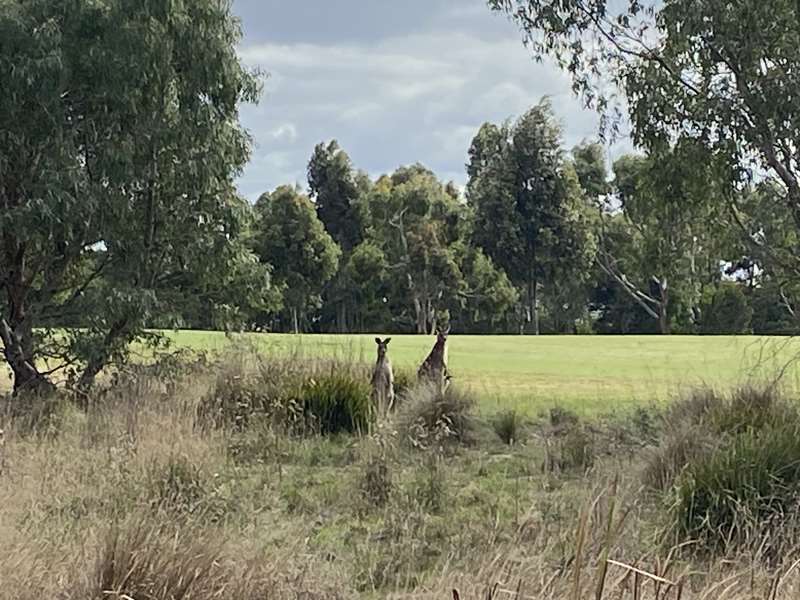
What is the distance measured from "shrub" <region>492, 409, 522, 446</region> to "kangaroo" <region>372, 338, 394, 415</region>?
4.03 ft

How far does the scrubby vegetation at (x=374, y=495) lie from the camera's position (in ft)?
13.6

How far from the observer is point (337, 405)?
34.2 feet

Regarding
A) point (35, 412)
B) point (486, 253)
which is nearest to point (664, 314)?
point (486, 253)

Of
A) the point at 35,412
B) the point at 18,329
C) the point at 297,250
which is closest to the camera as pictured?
the point at 35,412

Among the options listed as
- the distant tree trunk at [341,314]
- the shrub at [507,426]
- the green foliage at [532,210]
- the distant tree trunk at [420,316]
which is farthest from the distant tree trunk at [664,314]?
the shrub at [507,426]

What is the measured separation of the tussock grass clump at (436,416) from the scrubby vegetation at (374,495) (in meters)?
0.03

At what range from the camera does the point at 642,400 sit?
13.2m

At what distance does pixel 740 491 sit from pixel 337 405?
5529mm

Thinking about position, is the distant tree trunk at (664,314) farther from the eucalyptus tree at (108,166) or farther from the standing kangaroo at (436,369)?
the eucalyptus tree at (108,166)

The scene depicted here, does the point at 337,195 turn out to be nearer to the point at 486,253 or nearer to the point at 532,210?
the point at 486,253

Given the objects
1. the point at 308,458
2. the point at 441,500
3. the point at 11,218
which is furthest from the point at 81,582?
the point at 11,218

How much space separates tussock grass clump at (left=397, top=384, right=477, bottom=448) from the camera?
9.34 meters

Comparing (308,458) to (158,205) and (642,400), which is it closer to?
(158,205)

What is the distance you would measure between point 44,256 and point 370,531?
782 cm
